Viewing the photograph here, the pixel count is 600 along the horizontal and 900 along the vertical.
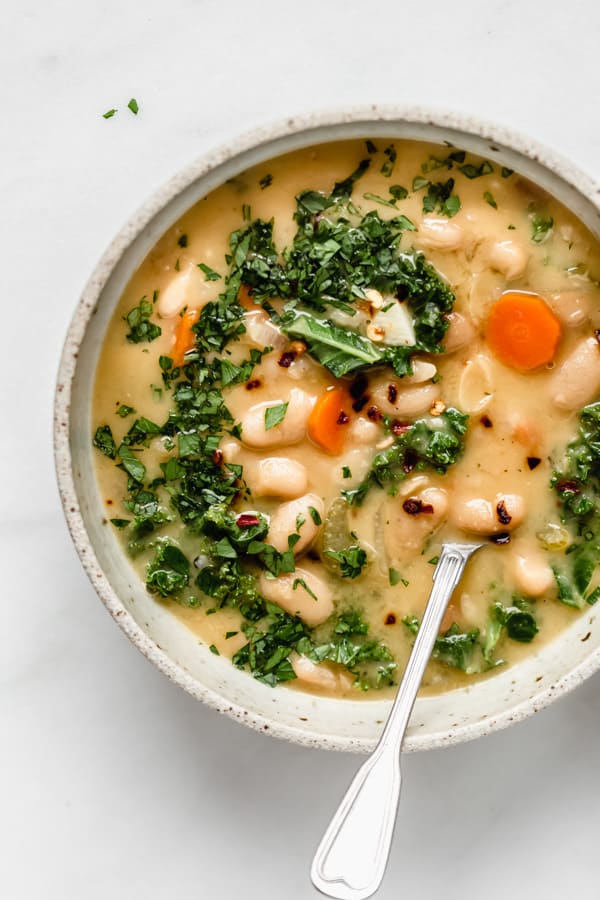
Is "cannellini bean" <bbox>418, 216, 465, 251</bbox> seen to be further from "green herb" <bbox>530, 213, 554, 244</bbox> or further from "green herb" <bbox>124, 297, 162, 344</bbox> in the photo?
"green herb" <bbox>124, 297, 162, 344</bbox>

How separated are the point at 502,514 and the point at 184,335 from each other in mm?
769

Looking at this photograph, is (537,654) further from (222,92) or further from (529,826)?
(222,92)

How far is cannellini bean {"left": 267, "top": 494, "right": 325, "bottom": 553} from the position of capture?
2205mm

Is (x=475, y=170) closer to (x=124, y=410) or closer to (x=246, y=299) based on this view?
(x=246, y=299)

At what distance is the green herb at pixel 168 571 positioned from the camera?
7.39 ft

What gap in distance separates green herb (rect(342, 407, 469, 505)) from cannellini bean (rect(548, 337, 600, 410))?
20cm

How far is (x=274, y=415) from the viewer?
7.21 feet

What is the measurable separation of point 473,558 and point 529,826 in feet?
2.69

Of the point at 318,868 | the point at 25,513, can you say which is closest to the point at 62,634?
the point at 25,513

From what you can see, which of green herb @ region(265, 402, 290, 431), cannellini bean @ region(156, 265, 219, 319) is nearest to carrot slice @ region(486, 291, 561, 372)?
green herb @ region(265, 402, 290, 431)

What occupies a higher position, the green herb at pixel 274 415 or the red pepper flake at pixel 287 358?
the red pepper flake at pixel 287 358

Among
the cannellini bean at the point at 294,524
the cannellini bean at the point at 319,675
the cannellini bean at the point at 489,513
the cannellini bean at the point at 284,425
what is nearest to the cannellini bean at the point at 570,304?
the cannellini bean at the point at 489,513

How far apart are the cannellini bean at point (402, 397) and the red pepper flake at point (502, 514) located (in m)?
0.25

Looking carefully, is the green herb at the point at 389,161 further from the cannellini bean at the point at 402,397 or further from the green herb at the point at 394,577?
the green herb at the point at 394,577
